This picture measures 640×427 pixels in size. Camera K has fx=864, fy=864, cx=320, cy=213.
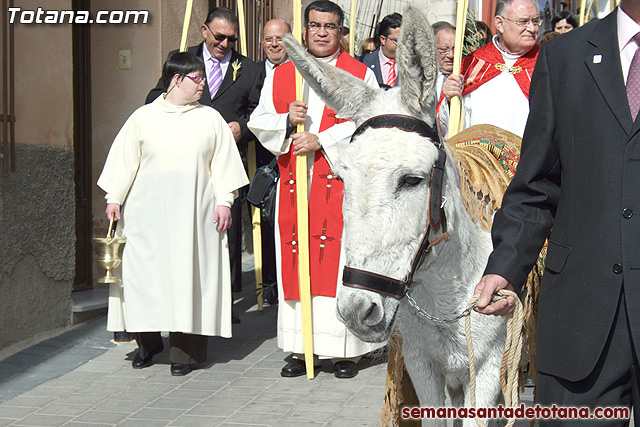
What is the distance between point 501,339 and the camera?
352 cm

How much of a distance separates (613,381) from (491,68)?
11.6 feet

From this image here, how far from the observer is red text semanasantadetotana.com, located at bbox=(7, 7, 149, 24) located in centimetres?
681

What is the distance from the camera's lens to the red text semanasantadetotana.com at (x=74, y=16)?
268 inches

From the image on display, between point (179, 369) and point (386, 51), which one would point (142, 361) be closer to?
point (179, 369)

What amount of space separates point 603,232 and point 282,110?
3.92 meters

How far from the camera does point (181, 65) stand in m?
6.25

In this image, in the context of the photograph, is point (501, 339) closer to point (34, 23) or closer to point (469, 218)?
point (469, 218)

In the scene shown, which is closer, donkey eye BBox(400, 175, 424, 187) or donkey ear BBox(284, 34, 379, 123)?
donkey eye BBox(400, 175, 424, 187)

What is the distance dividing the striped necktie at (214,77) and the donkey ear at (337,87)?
439cm

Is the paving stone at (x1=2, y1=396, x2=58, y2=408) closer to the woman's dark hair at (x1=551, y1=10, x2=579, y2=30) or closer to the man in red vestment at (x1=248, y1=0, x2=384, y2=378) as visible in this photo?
the man in red vestment at (x1=248, y1=0, x2=384, y2=378)

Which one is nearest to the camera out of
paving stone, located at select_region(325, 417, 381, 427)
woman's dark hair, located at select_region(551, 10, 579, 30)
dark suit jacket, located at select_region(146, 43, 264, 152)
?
paving stone, located at select_region(325, 417, 381, 427)

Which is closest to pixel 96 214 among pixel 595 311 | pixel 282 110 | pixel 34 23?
pixel 34 23

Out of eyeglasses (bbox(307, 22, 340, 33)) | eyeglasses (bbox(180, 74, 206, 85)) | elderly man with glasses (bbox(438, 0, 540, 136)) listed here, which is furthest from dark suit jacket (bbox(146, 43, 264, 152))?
elderly man with glasses (bbox(438, 0, 540, 136))

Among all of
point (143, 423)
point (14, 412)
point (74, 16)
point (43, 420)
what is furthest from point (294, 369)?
point (74, 16)
